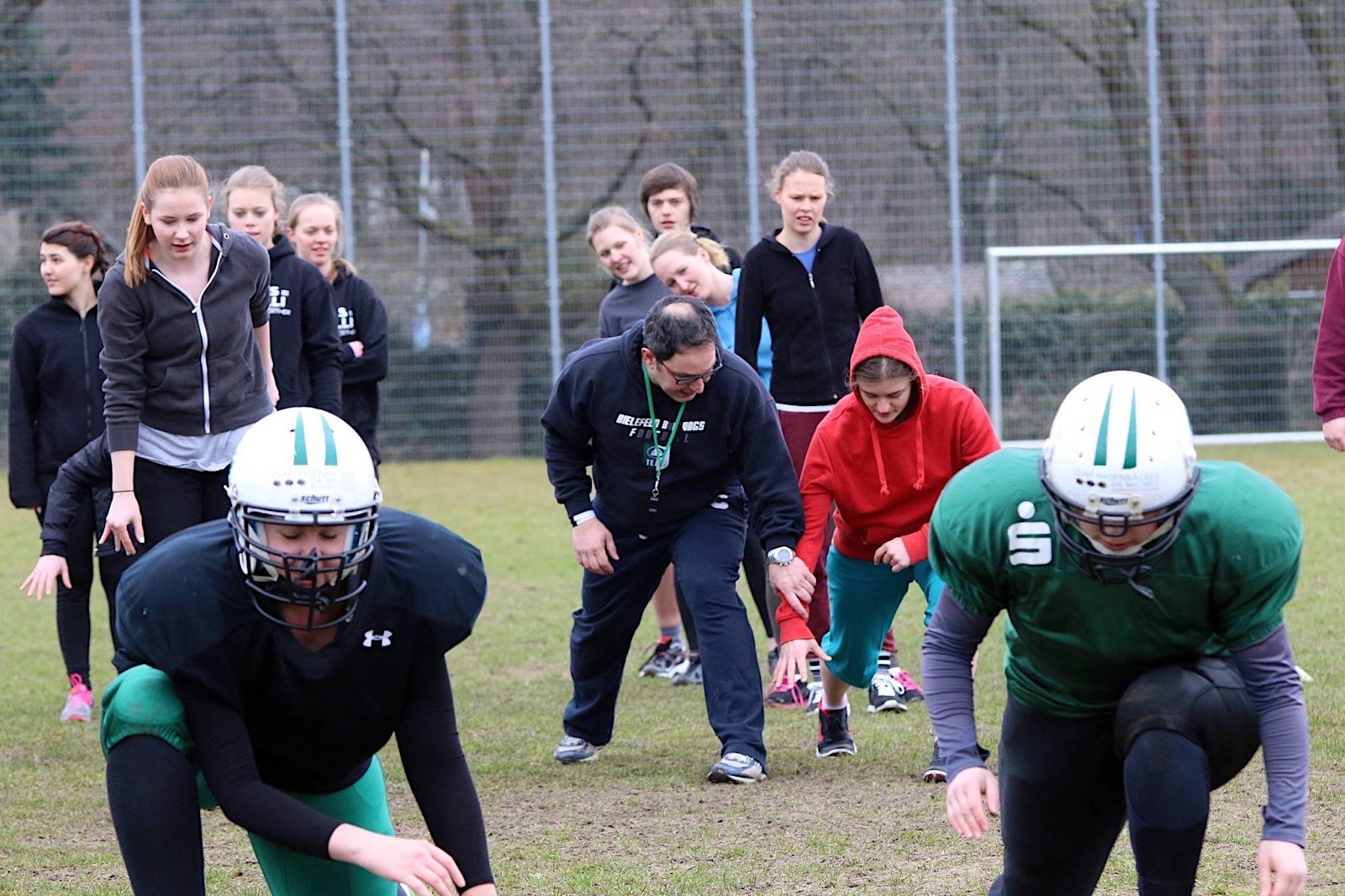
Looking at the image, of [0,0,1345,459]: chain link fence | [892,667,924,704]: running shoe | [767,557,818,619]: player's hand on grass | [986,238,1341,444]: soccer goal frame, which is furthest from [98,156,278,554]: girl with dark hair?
[986,238,1341,444]: soccer goal frame

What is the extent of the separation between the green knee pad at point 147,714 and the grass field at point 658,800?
4.12ft

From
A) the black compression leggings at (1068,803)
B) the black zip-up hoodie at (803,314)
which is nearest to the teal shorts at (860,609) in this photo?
the black zip-up hoodie at (803,314)

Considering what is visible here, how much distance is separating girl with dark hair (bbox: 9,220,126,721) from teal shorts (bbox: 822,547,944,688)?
9.61ft

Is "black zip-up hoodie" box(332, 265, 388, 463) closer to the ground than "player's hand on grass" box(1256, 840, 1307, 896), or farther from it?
farther from it

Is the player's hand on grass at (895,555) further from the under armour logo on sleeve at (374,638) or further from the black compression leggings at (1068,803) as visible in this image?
the under armour logo on sleeve at (374,638)

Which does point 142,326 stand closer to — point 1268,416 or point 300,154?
point 300,154

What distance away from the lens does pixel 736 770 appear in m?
5.51

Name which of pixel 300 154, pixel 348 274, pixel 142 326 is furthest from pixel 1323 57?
pixel 142 326

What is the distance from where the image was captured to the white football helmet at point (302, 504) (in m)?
3.22

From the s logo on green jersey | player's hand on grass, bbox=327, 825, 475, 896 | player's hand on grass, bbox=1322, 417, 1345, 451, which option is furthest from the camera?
player's hand on grass, bbox=1322, 417, 1345, 451

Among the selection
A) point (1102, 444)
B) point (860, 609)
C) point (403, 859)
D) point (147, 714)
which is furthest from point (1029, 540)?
point (860, 609)

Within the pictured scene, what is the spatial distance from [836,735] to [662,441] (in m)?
1.13

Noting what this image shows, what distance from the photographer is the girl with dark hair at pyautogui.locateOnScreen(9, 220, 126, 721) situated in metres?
6.75

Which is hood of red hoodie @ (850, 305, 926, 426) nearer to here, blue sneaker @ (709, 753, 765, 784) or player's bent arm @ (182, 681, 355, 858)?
blue sneaker @ (709, 753, 765, 784)
